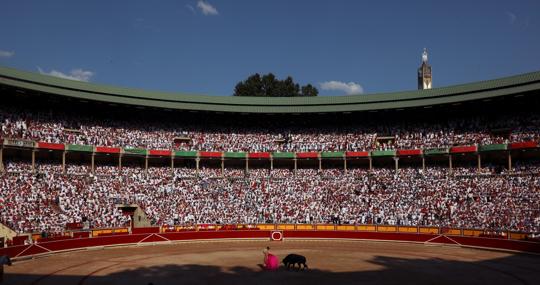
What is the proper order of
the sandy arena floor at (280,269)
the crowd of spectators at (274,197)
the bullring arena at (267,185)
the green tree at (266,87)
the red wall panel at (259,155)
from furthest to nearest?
the green tree at (266,87) → the red wall panel at (259,155) → the crowd of spectators at (274,197) → the bullring arena at (267,185) → the sandy arena floor at (280,269)

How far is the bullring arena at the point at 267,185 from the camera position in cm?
3016

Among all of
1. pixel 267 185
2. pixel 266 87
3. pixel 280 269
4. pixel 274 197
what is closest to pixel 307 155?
pixel 267 185

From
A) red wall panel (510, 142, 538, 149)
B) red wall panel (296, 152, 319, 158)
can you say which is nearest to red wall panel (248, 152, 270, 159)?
red wall panel (296, 152, 319, 158)

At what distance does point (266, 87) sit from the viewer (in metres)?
96.8

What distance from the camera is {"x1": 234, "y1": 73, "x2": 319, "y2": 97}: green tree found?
95.6m

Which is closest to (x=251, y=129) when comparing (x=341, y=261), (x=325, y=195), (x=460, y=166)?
(x=325, y=195)

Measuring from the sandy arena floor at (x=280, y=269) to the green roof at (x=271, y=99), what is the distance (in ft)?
64.8

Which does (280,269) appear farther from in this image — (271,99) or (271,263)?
(271,99)

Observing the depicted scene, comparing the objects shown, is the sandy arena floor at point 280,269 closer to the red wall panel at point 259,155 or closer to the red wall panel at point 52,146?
the red wall panel at point 52,146

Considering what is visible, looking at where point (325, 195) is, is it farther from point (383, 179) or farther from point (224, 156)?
point (224, 156)

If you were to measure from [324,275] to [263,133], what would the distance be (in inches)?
1471

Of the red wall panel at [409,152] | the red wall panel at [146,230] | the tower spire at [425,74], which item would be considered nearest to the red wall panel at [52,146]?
the red wall panel at [146,230]

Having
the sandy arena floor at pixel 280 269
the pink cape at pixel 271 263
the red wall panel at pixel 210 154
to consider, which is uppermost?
the red wall panel at pixel 210 154

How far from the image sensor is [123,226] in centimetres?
4369
